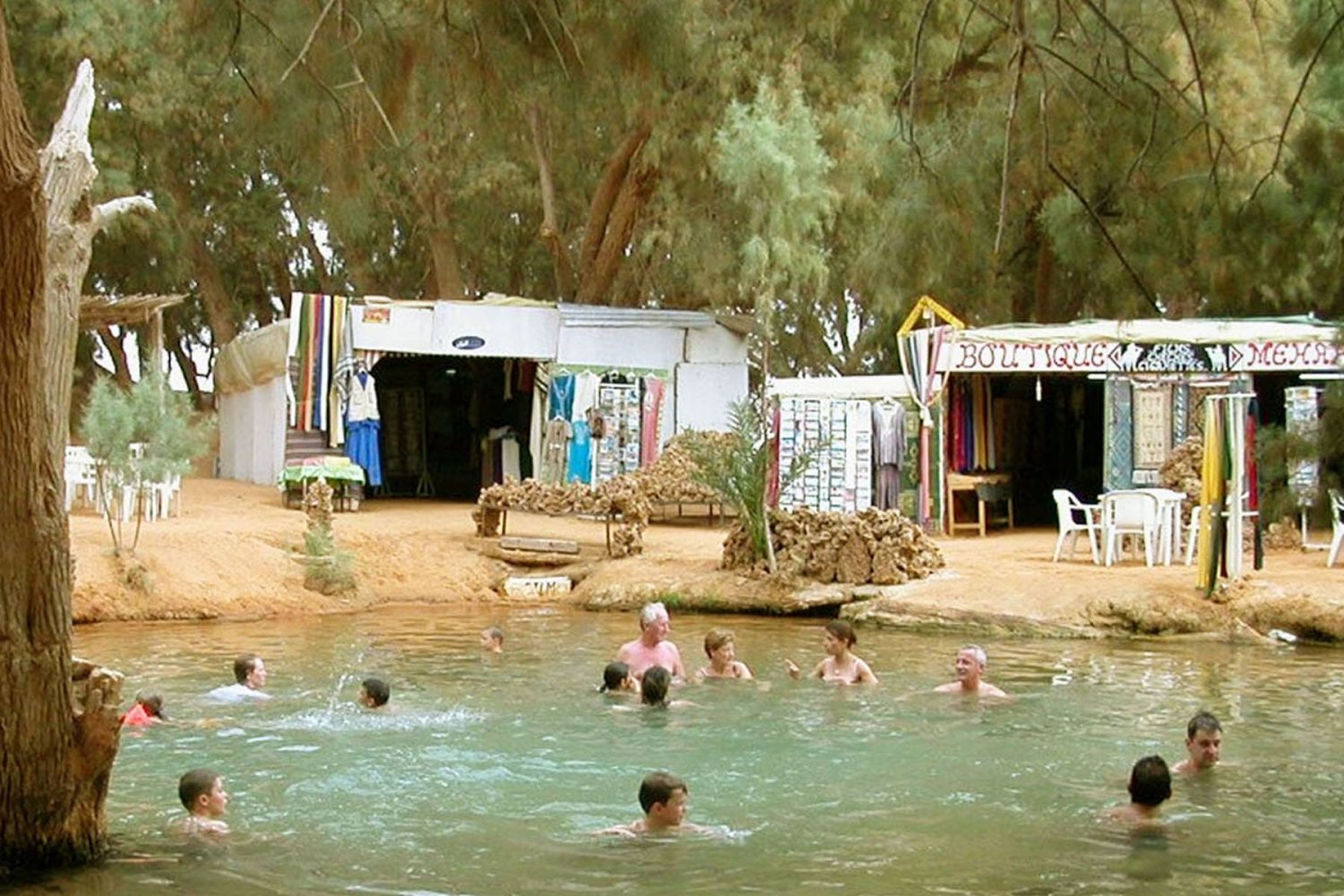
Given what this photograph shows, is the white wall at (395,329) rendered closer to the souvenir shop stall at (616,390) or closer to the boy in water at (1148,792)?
the souvenir shop stall at (616,390)

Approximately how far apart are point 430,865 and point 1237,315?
61.1ft

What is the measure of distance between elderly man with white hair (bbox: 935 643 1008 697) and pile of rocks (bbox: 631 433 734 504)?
9211 millimetres

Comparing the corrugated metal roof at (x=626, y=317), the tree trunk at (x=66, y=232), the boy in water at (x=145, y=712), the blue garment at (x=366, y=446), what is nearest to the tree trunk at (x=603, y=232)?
the corrugated metal roof at (x=626, y=317)

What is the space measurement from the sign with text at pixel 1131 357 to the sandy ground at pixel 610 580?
2.25m

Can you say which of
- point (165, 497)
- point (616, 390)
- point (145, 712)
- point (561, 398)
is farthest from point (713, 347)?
point (145, 712)

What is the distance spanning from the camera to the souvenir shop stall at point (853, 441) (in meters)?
24.3

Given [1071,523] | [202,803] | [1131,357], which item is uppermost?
[1131,357]

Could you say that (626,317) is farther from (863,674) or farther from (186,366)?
(186,366)

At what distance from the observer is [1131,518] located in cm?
1997

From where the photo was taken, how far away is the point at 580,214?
3534 centimetres

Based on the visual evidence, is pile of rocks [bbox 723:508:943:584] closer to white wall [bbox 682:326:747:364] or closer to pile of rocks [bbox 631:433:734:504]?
pile of rocks [bbox 631:433:734:504]

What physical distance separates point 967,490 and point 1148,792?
1517cm

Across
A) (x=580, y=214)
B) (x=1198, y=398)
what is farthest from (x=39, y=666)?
(x=580, y=214)

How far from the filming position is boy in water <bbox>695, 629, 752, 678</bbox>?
1430cm
